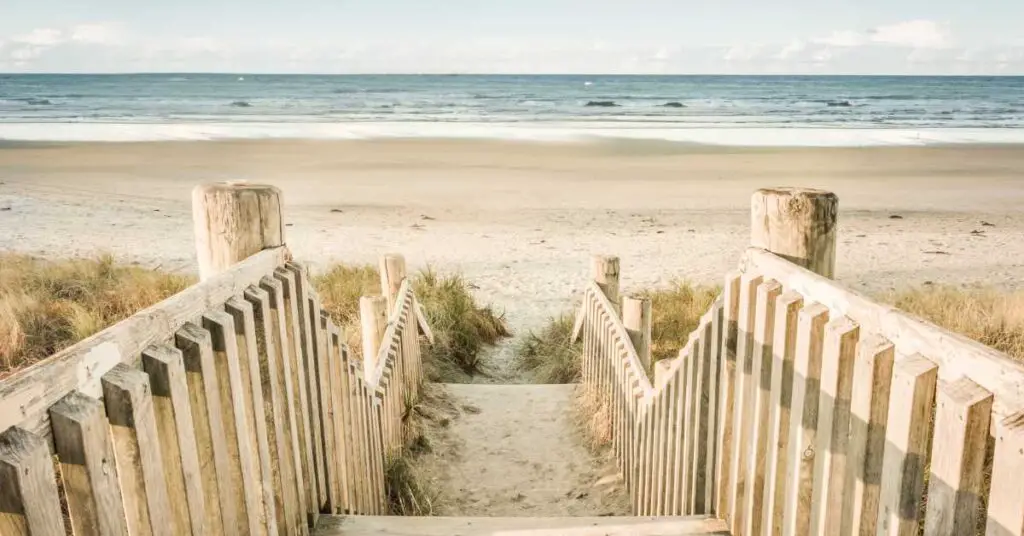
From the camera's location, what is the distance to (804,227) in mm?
2289

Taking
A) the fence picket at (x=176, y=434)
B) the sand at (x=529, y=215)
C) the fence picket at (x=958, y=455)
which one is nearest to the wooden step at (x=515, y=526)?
the fence picket at (x=176, y=434)

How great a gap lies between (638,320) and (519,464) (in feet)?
4.10

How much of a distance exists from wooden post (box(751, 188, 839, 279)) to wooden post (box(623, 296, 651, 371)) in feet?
8.70

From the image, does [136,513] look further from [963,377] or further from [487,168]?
[487,168]

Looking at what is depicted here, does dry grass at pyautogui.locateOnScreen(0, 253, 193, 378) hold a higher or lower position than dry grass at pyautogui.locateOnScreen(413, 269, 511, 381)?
higher

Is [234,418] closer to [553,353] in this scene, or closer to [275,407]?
[275,407]

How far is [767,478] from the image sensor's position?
7.22 ft

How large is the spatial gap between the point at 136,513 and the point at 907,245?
1149 centimetres

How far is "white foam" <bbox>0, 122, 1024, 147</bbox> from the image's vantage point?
25844mm

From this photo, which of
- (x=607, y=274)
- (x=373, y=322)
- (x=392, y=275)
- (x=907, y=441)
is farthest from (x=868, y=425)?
(x=392, y=275)

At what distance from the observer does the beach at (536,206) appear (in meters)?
9.80

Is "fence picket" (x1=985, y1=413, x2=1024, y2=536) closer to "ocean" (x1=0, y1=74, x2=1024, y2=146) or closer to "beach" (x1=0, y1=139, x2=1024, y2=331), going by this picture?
"beach" (x1=0, y1=139, x2=1024, y2=331)

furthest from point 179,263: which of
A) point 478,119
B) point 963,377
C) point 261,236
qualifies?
point 478,119

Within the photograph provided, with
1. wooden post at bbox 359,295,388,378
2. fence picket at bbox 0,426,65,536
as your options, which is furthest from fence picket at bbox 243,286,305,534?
wooden post at bbox 359,295,388,378
